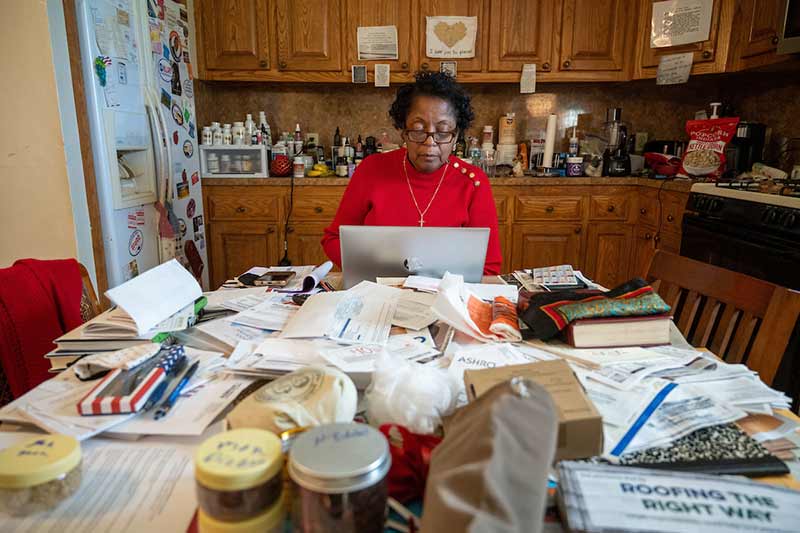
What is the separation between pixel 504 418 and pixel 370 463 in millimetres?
127

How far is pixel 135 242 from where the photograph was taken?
229 cm

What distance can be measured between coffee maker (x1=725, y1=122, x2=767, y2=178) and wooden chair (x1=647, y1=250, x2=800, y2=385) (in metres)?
1.72

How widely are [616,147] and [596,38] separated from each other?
0.67 meters

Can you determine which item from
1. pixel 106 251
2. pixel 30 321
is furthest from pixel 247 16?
pixel 30 321

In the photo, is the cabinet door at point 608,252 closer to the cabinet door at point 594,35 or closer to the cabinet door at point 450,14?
the cabinet door at point 594,35

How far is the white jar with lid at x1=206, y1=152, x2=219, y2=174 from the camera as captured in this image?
3039 millimetres

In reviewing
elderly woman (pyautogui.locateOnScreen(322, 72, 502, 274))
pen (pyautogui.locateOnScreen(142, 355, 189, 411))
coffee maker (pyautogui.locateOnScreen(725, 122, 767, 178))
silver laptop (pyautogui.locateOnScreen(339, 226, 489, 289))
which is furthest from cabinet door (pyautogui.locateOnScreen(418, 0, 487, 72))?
pen (pyautogui.locateOnScreen(142, 355, 189, 411))

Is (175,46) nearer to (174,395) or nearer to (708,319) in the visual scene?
(174,395)

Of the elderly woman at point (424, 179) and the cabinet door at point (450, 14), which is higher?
the cabinet door at point (450, 14)

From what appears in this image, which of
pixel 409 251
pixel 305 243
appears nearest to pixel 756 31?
pixel 409 251

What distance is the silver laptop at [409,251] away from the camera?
129 cm

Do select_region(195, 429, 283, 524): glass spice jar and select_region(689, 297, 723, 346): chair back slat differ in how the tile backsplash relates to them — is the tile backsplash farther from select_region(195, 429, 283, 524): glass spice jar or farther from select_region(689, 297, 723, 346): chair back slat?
select_region(195, 429, 283, 524): glass spice jar

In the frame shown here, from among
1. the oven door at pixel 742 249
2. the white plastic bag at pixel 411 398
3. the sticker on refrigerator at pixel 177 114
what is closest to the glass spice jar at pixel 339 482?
the white plastic bag at pixel 411 398

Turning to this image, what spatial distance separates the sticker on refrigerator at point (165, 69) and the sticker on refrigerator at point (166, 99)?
67 mm
